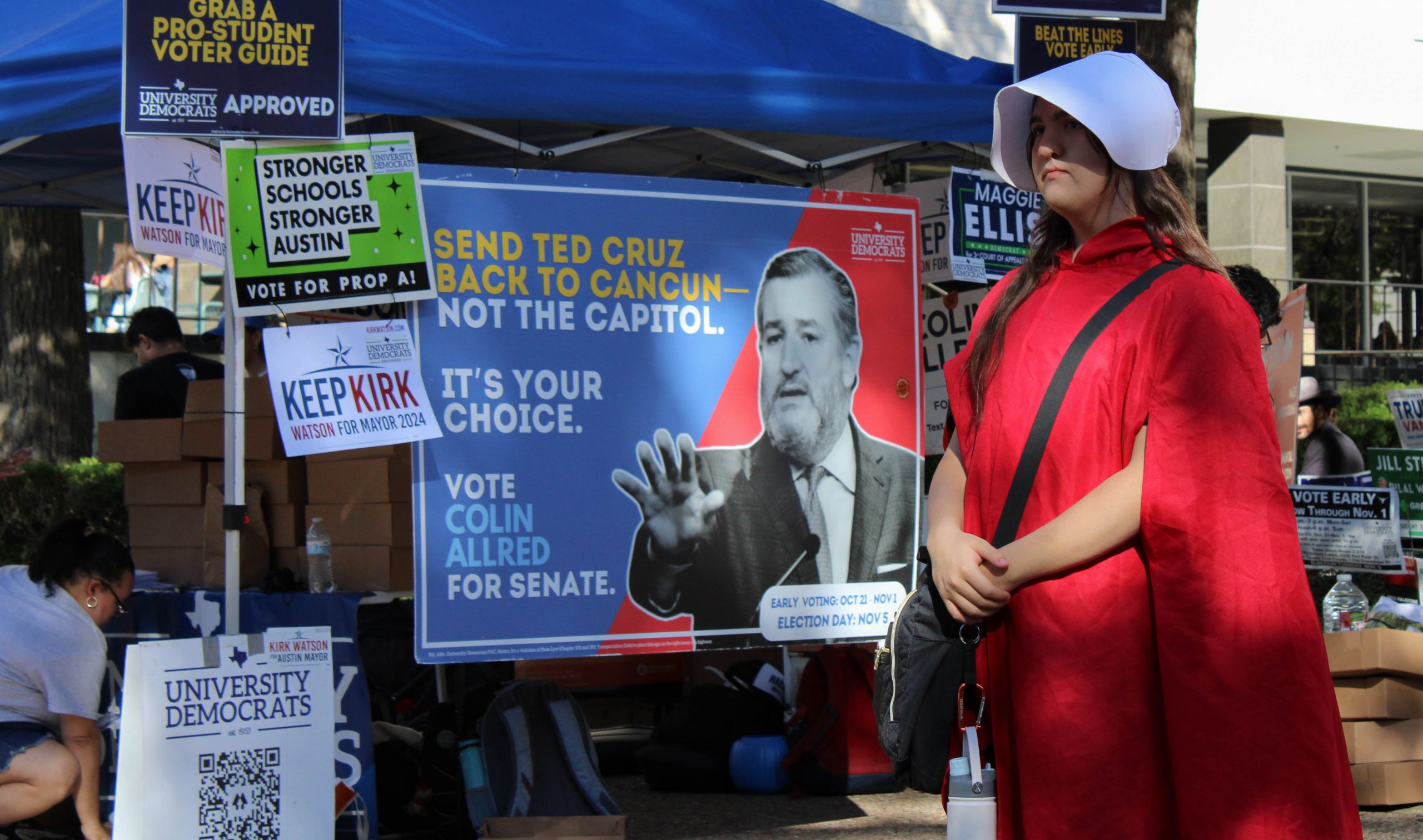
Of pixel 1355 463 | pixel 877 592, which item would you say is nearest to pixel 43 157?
pixel 877 592

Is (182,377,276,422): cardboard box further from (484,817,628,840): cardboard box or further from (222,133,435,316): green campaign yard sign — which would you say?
(484,817,628,840): cardboard box

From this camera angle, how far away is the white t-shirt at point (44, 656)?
4375mm

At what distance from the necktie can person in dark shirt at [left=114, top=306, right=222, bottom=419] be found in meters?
2.71

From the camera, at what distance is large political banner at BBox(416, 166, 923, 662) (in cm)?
443

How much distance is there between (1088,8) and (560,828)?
373 cm

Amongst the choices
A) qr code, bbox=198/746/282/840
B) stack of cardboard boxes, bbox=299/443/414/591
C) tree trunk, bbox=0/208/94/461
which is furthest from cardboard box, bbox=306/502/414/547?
tree trunk, bbox=0/208/94/461

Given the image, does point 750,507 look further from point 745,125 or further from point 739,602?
point 745,125

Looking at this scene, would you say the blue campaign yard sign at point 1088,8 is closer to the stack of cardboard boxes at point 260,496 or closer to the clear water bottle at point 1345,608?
the clear water bottle at point 1345,608

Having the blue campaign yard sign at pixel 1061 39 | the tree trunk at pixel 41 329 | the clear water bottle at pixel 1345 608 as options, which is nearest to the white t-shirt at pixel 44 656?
the blue campaign yard sign at pixel 1061 39

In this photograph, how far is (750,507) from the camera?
15.7 feet

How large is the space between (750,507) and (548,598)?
78 cm

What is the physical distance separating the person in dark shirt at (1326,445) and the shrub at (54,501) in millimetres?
7700

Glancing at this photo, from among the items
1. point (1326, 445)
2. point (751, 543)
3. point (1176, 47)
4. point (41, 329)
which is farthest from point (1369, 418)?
point (41, 329)

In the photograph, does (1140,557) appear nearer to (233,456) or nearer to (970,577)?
(970,577)
